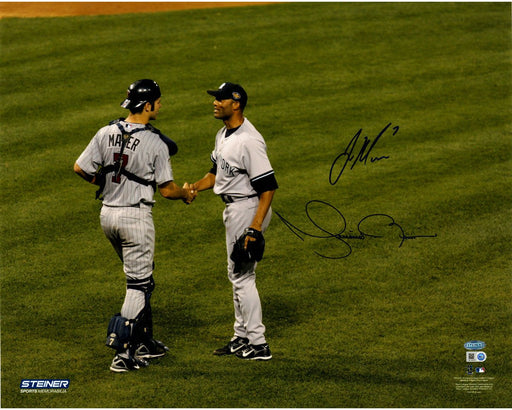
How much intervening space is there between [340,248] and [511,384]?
288cm

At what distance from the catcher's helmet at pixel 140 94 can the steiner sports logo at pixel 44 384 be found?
6.51 ft

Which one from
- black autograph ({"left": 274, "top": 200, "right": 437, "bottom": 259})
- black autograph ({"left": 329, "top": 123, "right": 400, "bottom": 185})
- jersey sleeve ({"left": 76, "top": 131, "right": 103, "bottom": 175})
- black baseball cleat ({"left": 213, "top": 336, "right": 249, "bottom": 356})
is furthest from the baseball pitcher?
black autograph ({"left": 329, "top": 123, "right": 400, "bottom": 185})

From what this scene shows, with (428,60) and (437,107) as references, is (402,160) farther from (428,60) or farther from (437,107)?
(428,60)

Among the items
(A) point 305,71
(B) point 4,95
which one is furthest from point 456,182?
(B) point 4,95

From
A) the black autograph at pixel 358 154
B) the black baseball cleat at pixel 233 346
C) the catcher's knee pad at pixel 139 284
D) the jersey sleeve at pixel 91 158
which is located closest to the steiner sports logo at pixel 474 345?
the black baseball cleat at pixel 233 346

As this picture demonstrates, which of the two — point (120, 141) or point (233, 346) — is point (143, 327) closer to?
point (233, 346)

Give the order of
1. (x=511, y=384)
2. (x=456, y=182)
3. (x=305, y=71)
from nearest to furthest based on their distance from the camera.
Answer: (x=511, y=384)
(x=456, y=182)
(x=305, y=71)

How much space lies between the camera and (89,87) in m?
12.2

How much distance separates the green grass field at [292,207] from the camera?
18.3 ft

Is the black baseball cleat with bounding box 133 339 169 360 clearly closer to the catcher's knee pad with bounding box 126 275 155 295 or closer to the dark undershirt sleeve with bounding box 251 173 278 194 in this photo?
the catcher's knee pad with bounding box 126 275 155 295

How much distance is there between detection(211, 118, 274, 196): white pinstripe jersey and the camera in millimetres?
5688

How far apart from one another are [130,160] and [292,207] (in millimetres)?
3592

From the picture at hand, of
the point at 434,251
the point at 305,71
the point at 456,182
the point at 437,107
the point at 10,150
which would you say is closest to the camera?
the point at 434,251

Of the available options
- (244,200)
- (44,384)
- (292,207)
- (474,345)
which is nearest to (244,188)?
(244,200)
